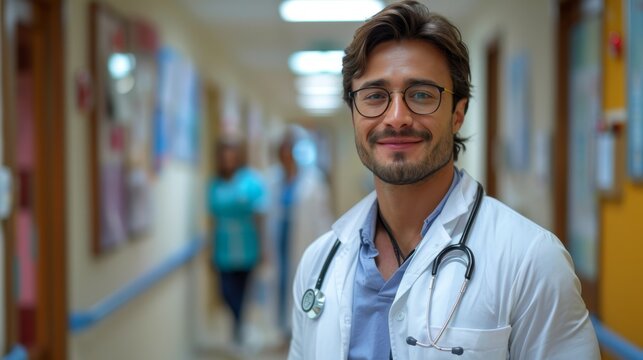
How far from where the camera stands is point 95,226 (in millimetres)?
3043

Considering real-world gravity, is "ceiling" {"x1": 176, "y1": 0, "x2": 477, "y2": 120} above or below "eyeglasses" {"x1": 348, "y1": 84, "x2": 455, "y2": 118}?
above

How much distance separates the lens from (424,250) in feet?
4.06

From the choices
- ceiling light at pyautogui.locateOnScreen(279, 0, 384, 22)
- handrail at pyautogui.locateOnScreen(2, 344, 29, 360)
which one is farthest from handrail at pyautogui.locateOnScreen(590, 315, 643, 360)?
ceiling light at pyautogui.locateOnScreen(279, 0, 384, 22)

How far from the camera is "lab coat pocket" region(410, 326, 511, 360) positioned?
1.12 meters

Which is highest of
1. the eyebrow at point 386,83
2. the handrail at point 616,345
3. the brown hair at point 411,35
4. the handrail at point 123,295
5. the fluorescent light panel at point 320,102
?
the fluorescent light panel at point 320,102

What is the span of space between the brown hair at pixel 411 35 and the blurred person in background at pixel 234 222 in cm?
358

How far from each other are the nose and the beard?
0.02 metres

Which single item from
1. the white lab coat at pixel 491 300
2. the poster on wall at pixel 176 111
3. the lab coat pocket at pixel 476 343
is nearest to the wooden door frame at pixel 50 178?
the poster on wall at pixel 176 111

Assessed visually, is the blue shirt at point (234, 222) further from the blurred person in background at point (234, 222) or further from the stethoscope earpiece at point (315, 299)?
the stethoscope earpiece at point (315, 299)

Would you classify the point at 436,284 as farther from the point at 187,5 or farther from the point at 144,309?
the point at 187,5

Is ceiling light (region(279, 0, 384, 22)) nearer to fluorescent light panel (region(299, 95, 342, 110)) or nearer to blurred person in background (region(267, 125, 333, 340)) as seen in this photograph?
blurred person in background (region(267, 125, 333, 340))

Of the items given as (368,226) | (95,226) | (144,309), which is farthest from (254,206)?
(368,226)

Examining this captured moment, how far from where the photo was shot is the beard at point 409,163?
1.24 m

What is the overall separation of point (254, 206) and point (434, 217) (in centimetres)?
376
